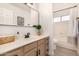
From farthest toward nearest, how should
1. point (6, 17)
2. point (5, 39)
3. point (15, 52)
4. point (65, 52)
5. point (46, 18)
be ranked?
1. point (46, 18)
2. point (65, 52)
3. point (6, 17)
4. point (5, 39)
5. point (15, 52)

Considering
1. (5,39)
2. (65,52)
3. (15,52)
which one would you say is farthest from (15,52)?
(65,52)

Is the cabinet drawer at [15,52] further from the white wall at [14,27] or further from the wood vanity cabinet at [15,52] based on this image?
the white wall at [14,27]

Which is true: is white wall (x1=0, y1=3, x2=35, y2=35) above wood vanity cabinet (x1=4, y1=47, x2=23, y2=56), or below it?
above

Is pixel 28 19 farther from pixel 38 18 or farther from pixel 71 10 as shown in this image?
pixel 71 10

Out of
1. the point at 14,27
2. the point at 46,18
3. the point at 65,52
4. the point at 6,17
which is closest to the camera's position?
the point at 6,17

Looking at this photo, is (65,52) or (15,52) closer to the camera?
(15,52)

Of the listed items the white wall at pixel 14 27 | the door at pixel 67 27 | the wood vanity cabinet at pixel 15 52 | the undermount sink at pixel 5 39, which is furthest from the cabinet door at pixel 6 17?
the door at pixel 67 27

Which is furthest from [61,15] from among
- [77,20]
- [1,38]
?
[1,38]

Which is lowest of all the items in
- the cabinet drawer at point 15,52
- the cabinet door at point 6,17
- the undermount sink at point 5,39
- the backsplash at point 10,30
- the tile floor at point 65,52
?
the tile floor at point 65,52

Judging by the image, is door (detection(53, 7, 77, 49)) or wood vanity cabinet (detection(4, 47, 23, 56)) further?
door (detection(53, 7, 77, 49))

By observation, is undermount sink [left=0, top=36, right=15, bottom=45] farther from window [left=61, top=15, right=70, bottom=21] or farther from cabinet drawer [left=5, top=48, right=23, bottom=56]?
window [left=61, top=15, right=70, bottom=21]

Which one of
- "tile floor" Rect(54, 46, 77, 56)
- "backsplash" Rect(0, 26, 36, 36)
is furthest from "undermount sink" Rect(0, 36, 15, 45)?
"tile floor" Rect(54, 46, 77, 56)

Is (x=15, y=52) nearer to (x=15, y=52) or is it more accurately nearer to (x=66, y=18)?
(x=15, y=52)

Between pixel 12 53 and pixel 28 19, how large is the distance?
4.14 ft
